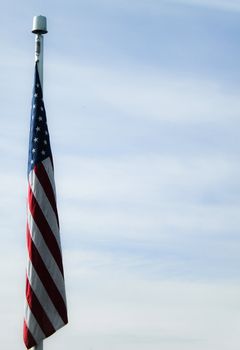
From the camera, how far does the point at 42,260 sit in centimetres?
2703

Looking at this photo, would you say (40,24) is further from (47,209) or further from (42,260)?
(42,260)

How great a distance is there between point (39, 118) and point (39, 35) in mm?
2275

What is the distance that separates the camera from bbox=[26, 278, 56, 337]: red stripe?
88.2 ft

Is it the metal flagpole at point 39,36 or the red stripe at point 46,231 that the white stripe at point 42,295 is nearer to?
the red stripe at point 46,231

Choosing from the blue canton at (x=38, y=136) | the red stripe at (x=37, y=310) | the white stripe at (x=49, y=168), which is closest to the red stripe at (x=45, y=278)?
the red stripe at (x=37, y=310)

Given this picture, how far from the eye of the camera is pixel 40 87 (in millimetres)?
28375

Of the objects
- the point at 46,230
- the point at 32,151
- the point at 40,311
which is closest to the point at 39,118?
the point at 32,151

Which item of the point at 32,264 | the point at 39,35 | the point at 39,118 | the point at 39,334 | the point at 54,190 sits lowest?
the point at 39,334

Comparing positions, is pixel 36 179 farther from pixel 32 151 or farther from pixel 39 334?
pixel 39 334

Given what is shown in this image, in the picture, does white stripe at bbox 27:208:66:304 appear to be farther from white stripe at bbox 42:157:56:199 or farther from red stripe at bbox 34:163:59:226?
white stripe at bbox 42:157:56:199

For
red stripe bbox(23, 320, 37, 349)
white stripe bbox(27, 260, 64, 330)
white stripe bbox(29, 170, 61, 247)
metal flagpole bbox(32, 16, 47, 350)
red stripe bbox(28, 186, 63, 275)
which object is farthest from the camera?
metal flagpole bbox(32, 16, 47, 350)

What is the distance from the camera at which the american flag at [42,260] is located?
88.3ft

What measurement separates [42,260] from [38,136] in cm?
330

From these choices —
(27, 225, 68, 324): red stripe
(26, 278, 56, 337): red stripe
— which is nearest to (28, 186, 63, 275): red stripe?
(27, 225, 68, 324): red stripe
